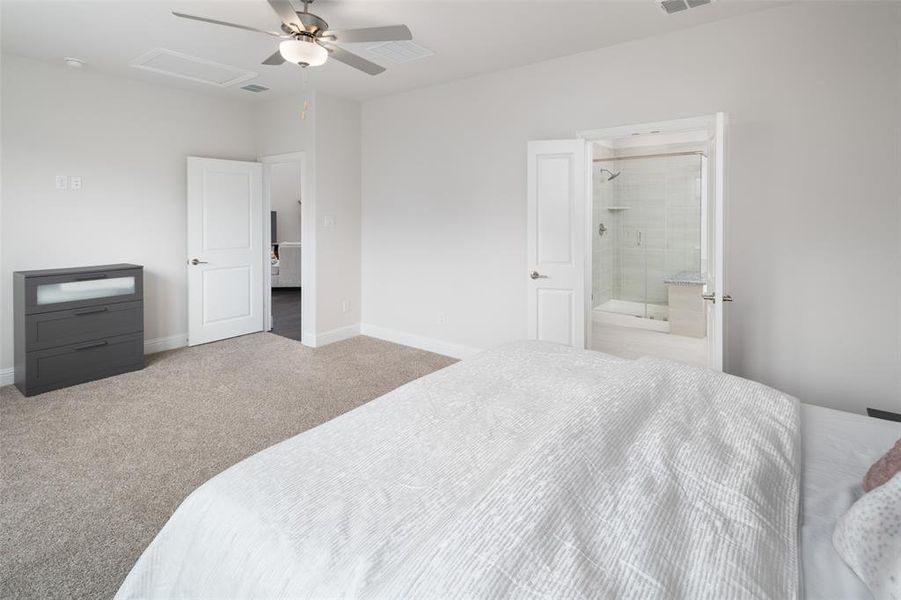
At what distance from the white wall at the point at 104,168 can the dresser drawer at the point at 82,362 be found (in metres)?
0.54

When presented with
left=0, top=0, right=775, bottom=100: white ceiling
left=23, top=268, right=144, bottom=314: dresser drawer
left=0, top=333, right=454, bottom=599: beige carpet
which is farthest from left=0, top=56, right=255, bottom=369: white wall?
left=0, top=333, right=454, bottom=599: beige carpet

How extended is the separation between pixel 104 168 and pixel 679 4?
4.89 m

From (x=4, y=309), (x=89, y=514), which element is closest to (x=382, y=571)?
(x=89, y=514)

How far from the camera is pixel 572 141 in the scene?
383cm

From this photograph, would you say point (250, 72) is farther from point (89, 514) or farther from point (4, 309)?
point (89, 514)

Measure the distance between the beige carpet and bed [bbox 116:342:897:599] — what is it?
99cm

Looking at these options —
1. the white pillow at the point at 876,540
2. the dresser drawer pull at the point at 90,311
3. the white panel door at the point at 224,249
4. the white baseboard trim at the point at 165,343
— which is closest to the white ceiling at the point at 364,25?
the white panel door at the point at 224,249

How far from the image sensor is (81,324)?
4016mm

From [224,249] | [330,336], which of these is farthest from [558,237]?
[224,249]

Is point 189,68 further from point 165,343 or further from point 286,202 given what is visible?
point 286,202

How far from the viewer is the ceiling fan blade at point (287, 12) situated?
95.1 inches

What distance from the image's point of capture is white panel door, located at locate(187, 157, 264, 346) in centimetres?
509

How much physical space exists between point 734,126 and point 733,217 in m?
0.60

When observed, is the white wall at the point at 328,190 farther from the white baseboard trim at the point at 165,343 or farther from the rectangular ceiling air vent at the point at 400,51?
the rectangular ceiling air vent at the point at 400,51
